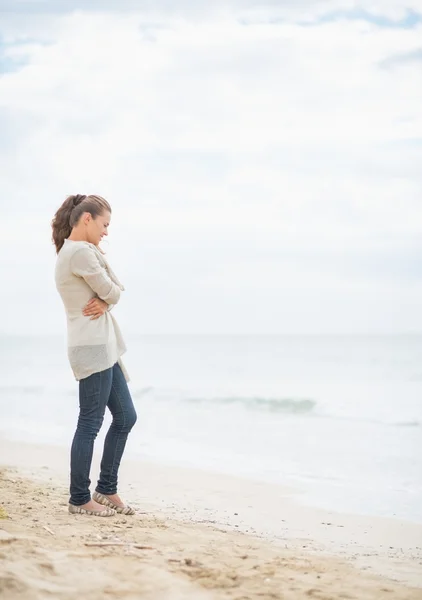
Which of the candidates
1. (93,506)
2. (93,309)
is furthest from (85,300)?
(93,506)

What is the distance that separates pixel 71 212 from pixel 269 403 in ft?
44.5

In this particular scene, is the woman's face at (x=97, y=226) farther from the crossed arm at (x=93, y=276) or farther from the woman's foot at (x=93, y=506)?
the woman's foot at (x=93, y=506)

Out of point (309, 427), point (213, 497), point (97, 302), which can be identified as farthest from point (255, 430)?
point (97, 302)

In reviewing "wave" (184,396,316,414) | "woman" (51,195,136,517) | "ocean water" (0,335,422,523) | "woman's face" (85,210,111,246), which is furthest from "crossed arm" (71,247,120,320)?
"wave" (184,396,316,414)

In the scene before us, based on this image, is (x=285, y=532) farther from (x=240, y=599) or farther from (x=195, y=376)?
(x=195, y=376)

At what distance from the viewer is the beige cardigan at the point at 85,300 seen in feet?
12.6

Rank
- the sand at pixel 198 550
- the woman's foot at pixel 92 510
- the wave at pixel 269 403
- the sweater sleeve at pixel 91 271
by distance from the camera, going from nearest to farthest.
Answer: the sand at pixel 198 550, the sweater sleeve at pixel 91 271, the woman's foot at pixel 92 510, the wave at pixel 269 403

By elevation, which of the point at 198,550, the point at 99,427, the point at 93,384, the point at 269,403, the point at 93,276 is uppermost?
the point at 269,403

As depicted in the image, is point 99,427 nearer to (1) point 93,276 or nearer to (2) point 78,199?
(1) point 93,276

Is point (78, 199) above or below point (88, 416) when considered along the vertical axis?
above

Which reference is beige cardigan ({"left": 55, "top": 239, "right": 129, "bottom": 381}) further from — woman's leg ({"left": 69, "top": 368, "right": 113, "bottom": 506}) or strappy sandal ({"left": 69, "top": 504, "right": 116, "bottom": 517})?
strappy sandal ({"left": 69, "top": 504, "right": 116, "bottom": 517})

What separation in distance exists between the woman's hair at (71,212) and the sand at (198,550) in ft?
5.55

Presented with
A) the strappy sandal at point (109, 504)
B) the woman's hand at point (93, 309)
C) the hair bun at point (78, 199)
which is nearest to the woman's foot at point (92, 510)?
the strappy sandal at point (109, 504)

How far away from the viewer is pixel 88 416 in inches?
153
